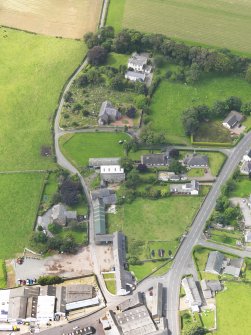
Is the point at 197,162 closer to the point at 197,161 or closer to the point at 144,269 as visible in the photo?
the point at 197,161

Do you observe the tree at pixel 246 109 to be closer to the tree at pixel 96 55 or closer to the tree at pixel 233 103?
the tree at pixel 233 103

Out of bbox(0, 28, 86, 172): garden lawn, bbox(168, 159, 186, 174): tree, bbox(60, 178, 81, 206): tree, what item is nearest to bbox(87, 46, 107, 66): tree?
bbox(0, 28, 86, 172): garden lawn

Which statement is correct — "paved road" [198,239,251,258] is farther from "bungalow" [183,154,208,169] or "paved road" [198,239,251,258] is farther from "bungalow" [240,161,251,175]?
"bungalow" [240,161,251,175]

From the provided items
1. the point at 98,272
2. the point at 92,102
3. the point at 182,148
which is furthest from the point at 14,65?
the point at 98,272

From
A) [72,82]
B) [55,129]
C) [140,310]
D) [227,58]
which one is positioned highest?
[227,58]

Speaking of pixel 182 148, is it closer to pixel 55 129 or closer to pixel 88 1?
pixel 55 129

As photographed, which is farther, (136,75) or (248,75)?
(136,75)

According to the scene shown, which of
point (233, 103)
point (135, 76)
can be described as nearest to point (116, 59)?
point (135, 76)
